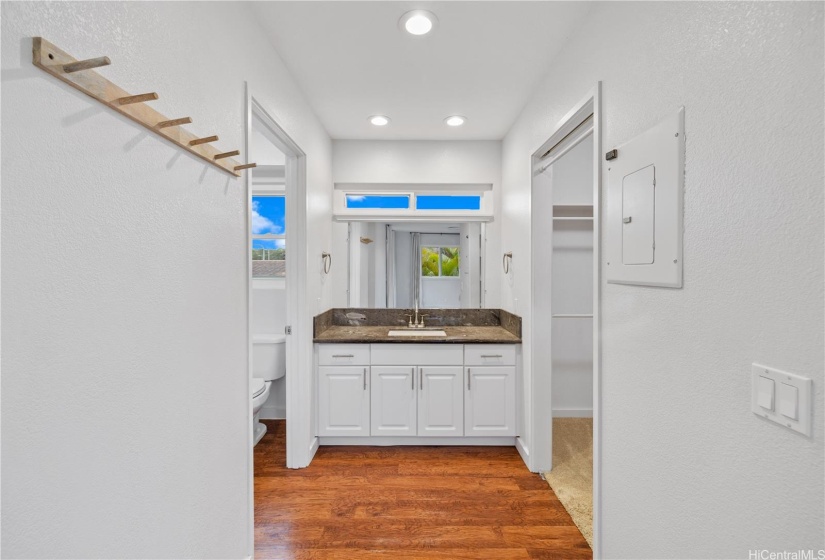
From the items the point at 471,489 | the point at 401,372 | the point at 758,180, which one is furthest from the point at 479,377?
the point at 758,180

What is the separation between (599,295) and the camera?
5.01ft

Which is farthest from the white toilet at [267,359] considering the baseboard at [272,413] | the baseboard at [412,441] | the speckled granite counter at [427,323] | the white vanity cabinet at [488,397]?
the white vanity cabinet at [488,397]

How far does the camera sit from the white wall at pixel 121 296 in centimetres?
69

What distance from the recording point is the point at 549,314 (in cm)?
247

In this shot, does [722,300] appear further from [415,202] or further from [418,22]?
[415,202]

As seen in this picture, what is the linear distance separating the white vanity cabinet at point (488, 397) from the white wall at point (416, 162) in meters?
1.28

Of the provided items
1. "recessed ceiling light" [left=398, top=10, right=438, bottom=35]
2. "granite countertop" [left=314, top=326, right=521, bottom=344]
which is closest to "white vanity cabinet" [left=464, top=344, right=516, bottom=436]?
"granite countertop" [left=314, top=326, right=521, bottom=344]

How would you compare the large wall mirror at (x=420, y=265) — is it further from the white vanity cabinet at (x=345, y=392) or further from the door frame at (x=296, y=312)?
the door frame at (x=296, y=312)

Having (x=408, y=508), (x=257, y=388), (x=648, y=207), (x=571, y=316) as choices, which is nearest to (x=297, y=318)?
(x=257, y=388)

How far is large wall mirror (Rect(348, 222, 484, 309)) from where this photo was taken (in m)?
3.40

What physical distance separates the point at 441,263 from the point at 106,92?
2.76 m

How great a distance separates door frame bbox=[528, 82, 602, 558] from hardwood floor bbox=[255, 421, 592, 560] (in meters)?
0.26

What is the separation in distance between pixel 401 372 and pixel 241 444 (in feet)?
4.64

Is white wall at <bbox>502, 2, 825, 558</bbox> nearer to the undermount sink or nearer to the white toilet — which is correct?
the undermount sink
